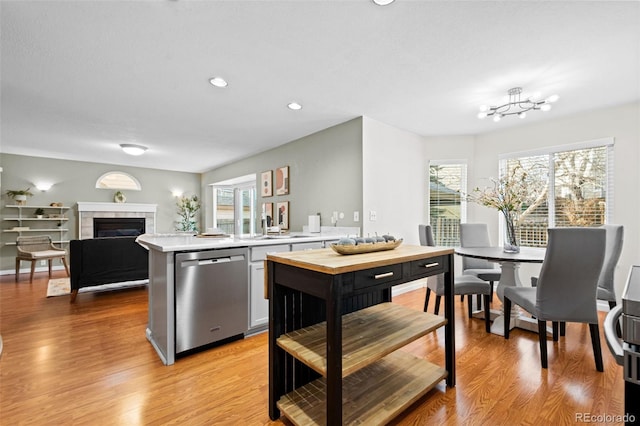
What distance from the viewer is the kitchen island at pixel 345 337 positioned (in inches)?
52.9

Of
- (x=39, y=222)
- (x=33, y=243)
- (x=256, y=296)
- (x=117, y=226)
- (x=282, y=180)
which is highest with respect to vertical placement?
(x=282, y=180)

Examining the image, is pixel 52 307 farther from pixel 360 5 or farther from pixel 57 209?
pixel 360 5

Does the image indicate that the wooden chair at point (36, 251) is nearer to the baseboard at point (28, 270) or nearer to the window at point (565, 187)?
the baseboard at point (28, 270)

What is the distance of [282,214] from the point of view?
5.20 meters

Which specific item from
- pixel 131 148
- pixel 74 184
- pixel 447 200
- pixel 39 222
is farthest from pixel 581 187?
pixel 39 222

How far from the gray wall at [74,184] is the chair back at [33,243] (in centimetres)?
80

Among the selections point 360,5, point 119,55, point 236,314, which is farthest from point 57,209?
point 360,5

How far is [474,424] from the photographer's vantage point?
5.23 ft

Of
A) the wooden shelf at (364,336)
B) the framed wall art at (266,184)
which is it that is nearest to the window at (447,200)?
the framed wall art at (266,184)

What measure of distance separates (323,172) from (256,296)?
2.23 metres

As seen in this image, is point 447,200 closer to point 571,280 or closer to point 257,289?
point 571,280

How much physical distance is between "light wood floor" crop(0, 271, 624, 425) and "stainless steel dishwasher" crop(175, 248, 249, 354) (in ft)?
0.53

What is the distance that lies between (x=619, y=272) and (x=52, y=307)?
6.93 meters

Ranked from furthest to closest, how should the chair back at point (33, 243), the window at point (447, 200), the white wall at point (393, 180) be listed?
the chair back at point (33, 243) → the window at point (447, 200) → the white wall at point (393, 180)
